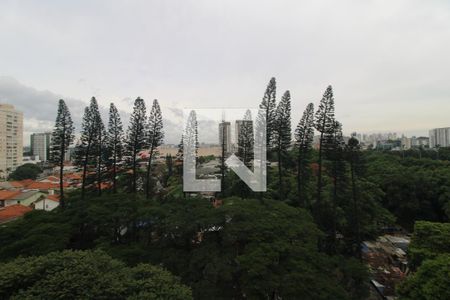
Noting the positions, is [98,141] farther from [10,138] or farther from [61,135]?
[10,138]

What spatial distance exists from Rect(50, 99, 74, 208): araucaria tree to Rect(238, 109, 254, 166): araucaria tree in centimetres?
841

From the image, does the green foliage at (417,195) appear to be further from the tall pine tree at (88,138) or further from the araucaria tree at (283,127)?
the tall pine tree at (88,138)

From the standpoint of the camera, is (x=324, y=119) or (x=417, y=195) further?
(x=417, y=195)

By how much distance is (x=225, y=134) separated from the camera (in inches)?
547

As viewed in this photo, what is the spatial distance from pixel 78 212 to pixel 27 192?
60.7 ft

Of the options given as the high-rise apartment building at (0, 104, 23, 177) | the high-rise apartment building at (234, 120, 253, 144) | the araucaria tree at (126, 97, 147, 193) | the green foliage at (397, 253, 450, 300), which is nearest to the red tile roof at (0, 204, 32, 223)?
the araucaria tree at (126, 97, 147, 193)

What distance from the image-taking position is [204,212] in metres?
7.36

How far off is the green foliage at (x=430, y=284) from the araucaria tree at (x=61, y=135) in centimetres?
1349

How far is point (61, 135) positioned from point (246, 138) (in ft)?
29.5

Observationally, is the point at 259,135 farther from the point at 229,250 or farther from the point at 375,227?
the point at 375,227

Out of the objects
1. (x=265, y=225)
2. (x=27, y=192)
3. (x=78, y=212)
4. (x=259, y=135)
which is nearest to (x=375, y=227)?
(x=259, y=135)

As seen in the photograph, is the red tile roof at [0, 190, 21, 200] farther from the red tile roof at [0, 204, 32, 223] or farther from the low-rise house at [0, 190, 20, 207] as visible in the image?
the red tile roof at [0, 204, 32, 223]

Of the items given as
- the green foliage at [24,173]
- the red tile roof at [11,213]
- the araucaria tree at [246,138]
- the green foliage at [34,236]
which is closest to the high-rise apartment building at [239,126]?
the araucaria tree at [246,138]

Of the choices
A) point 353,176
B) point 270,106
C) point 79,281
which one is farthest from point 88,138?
point 353,176
